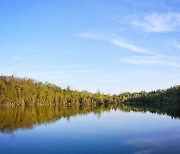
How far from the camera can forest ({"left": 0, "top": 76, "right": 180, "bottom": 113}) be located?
10204 centimetres

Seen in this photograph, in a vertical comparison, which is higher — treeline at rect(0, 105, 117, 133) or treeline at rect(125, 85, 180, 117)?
treeline at rect(125, 85, 180, 117)

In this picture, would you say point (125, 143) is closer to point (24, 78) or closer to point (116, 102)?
point (24, 78)

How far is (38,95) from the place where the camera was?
12200 cm

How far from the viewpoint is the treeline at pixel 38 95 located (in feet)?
340

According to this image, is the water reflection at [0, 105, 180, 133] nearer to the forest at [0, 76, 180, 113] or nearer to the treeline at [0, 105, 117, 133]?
the treeline at [0, 105, 117, 133]

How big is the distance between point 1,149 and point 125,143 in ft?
35.5

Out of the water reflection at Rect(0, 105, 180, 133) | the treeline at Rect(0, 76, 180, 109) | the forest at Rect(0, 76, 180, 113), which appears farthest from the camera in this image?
the treeline at Rect(0, 76, 180, 109)

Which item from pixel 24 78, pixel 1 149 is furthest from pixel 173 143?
pixel 24 78

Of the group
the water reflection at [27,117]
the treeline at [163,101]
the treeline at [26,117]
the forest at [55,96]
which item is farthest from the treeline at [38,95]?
the treeline at [26,117]

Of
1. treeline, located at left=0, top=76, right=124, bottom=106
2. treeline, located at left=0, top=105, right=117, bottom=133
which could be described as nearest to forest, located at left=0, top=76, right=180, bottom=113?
treeline, located at left=0, top=76, right=124, bottom=106

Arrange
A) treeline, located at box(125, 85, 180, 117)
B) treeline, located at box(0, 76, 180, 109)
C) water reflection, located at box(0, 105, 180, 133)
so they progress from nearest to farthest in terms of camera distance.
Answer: water reflection, located at box(0, 105, 180, 133)
treeline, located at box(125, 85, 180, 117)
treeline, located at box(0, 76, 180, 109)

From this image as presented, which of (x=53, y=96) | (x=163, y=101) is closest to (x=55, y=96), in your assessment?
(x=53, y=96)

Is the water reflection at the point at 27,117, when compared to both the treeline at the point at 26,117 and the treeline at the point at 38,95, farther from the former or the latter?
the treeline at the point at 38,95

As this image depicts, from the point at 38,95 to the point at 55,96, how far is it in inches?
444
